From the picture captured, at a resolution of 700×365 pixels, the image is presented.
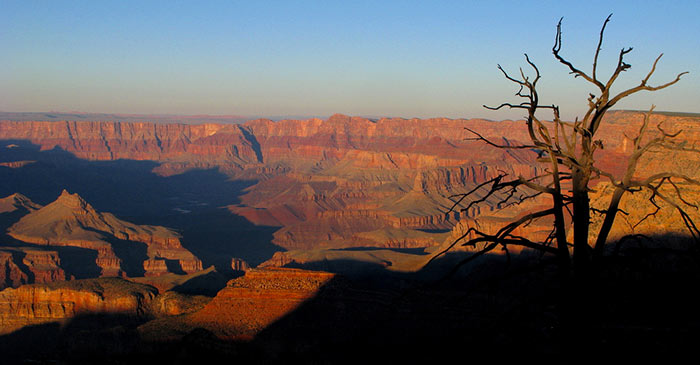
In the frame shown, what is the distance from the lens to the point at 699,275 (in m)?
18.3

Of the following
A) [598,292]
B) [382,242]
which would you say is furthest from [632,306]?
[382,242]

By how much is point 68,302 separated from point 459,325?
37748 mm

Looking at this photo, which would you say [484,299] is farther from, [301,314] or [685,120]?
[685,120]

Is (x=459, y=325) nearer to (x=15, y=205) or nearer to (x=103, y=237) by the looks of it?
(x=103, y=237)

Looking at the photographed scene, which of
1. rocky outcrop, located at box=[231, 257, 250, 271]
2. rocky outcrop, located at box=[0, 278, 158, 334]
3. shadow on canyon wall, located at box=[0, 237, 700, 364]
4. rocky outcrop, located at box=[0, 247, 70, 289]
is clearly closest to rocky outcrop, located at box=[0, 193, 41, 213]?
rocky outcrop, located at box=[0, 247, 70, 289]

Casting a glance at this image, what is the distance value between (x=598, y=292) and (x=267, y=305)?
2886cm

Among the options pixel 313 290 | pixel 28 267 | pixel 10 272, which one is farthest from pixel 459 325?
pixel 28 267

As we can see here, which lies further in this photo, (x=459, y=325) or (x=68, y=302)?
(x=68, y=302)

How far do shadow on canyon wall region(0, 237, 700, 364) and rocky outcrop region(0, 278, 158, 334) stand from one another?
1291mm

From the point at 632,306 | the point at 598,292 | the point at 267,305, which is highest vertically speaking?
the point at 598,292

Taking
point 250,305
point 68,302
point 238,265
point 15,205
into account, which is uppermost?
point 250,305

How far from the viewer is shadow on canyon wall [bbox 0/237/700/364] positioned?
338 inches

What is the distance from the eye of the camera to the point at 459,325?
93.7 feet

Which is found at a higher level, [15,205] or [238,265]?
[15,205]
